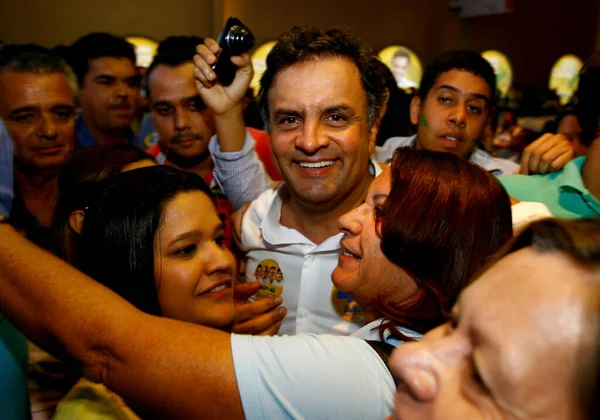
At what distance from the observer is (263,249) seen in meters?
2.05

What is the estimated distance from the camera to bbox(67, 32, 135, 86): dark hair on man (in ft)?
12.2

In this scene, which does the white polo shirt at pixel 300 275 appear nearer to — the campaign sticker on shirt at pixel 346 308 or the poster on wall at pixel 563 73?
the campaign sticker on shirt at pixel 346 308

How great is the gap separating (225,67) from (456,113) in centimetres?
127

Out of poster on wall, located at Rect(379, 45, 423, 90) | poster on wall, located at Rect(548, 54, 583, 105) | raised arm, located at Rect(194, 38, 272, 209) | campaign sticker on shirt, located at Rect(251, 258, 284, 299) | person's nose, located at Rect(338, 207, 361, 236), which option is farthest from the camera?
poster on wall, located at Rect(548, 54, 583, 105)

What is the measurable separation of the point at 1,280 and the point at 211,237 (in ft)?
1.89

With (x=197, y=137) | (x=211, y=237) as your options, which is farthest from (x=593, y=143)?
(x=197, y=137)

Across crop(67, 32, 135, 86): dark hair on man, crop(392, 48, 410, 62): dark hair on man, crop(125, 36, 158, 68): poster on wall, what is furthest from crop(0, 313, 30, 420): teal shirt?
crop(392, 48, 410, 62): dark hair on man

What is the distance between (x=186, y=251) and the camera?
149 centimetres

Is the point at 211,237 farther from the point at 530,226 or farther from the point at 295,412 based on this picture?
the point at 530,226

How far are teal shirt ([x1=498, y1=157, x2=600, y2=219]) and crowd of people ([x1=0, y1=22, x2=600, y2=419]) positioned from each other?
0.01 m

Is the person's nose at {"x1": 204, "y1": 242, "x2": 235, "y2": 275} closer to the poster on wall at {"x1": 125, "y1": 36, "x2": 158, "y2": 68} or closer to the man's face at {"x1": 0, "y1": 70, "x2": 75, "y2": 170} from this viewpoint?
the man's face at {"x1": 0, "y1": 70, "x2": 75, "y2": 170}

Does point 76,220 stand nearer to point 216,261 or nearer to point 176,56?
point 216,261

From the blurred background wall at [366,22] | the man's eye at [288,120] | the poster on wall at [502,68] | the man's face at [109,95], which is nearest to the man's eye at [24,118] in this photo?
the man's face at [109,95]

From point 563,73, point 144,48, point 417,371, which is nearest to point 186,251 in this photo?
point 417,371
